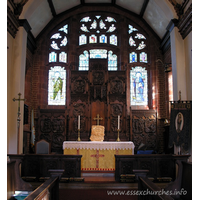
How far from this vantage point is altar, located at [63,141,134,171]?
9953 mm

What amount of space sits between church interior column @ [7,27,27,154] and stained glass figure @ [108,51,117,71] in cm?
504

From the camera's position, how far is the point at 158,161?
8.71 meters

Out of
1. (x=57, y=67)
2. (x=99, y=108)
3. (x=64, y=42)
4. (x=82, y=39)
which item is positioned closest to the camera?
(x=99, y=108)

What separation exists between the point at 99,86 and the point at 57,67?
9.15 feet

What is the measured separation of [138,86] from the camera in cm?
1418

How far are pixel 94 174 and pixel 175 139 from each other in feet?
10.4

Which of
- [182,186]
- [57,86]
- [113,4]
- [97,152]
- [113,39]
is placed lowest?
[182,186]

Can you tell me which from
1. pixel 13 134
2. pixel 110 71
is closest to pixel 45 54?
pixel 110 71

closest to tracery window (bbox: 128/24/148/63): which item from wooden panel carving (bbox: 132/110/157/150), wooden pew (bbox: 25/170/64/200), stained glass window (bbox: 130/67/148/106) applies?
stained glass window (bbox: 130/67/148/106)

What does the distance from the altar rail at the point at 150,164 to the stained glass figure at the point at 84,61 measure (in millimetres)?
6857

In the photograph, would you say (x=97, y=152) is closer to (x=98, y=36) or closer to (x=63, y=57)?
(x=63, y=57)

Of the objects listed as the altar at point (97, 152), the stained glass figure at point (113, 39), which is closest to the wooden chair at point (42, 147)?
the altar at point (97, 152)

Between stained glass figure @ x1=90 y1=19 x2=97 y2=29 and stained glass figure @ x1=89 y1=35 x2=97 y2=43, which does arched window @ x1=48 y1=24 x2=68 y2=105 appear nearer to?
stained glass figure @ x1=89 y1=35 x2=97 y2=43

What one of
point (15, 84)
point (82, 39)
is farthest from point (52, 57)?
point (15, 84)
